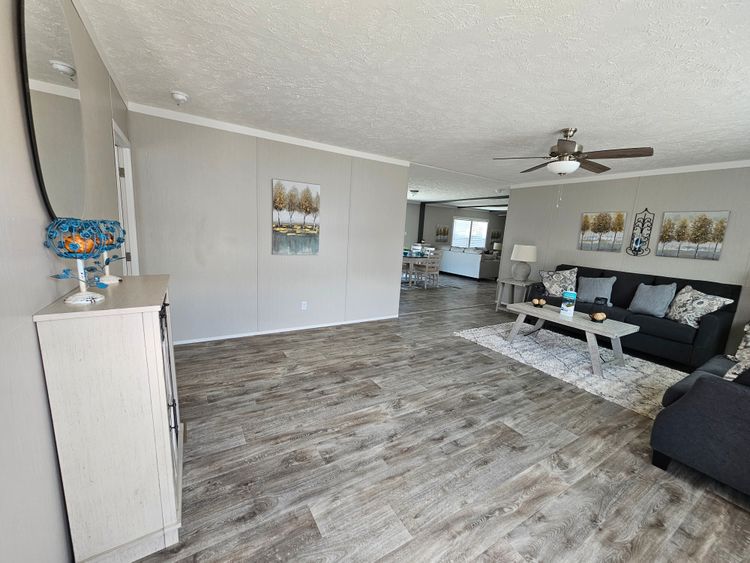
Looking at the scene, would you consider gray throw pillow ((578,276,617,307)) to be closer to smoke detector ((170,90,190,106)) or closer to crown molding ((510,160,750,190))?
crown molding ((510,160,750,190))

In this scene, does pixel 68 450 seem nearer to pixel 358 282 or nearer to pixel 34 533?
pixel 34 533

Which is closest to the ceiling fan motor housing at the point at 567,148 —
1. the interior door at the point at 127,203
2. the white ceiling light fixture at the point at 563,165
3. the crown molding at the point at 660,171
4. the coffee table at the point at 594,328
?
the white ceiling light fixture at the point at 563,165

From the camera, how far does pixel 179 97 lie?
8.55ft

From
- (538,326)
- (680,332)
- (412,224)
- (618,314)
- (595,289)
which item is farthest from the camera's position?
(412,224)

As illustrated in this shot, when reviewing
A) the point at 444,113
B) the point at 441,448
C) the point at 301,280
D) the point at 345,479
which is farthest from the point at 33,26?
the point at 301,280

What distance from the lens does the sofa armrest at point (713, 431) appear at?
162 centimetres

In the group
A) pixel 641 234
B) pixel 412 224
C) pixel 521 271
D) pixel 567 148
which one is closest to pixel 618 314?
pixel 641 234

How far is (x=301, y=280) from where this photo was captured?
161 inches

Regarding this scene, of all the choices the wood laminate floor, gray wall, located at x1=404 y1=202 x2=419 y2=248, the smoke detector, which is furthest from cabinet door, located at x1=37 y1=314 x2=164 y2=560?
gray wall, located at x1=404 y1=202 x2=419 y2=248

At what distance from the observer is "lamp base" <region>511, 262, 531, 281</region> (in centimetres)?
579

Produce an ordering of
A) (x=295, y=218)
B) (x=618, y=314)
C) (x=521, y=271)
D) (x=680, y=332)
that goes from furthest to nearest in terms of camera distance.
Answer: (x=521, y=271) < (x=618, y=314) < (x=295, y=218) < (x=680, y=332)

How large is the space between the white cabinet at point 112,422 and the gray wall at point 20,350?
5 centimetres

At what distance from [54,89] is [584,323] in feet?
14.4

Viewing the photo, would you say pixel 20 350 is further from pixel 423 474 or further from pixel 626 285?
pixel 626 285
